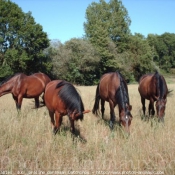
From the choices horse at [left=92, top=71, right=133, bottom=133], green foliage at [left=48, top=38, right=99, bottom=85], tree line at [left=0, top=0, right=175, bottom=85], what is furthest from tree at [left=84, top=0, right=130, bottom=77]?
horse at [left=92, top=71, right=133, bottom=133]

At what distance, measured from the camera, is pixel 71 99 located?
206 inches

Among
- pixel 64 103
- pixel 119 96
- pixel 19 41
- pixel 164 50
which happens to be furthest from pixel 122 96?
pixel 164 50

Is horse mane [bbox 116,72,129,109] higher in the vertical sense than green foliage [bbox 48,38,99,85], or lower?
lower

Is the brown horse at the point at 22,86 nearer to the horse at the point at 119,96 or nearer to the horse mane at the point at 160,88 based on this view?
the horse at the point at 119,96

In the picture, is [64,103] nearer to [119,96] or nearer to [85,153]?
[85,153]

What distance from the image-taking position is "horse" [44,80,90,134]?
4.98m

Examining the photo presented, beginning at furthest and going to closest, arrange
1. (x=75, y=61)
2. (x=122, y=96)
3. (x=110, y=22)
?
(x=110, y=22)
(x=75, y=61)
(x=122, y=96)

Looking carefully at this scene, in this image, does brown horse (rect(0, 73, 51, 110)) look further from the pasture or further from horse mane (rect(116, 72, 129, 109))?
horse mane (rect(116, 72, 129, 109))

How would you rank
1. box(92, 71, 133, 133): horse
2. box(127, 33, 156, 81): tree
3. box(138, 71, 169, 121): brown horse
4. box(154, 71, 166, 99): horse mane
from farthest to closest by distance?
box(127, 33, 156, 81): tree < box(154, 71, 166, 99): horse mane < box(138, 71, 169, 121): brown horse < box(92, 71, 133, 133): horse

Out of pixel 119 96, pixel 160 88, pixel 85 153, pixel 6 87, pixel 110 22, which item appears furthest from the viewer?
pixel 110 22

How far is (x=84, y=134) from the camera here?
6.14m

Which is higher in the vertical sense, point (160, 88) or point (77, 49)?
point (77, 49)

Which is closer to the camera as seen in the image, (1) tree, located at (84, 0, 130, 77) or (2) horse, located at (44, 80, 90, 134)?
(2) horse, located at (44, 80, 90, 134)

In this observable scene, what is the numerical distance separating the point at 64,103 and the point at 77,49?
110 ft
